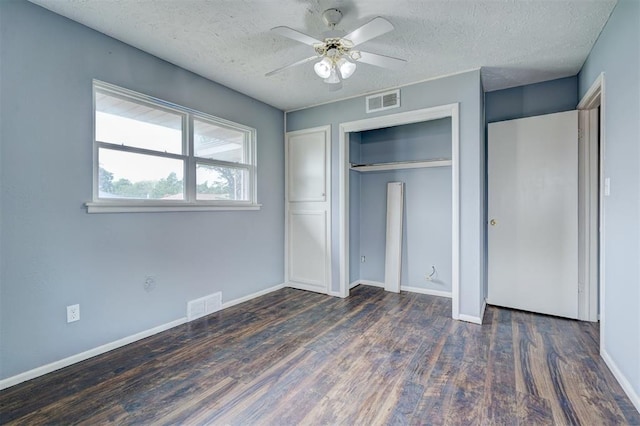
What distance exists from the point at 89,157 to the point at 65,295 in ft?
3.46

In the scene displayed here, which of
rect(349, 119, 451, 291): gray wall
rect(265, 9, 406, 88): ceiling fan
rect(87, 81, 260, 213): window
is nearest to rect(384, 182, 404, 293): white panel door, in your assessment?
rect(349, 119, 451, 291): gray wall

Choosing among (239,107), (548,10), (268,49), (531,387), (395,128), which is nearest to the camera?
(531,387)

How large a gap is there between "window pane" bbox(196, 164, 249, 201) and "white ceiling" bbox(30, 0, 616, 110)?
100 cm

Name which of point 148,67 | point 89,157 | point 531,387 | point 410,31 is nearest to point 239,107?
point 148,67

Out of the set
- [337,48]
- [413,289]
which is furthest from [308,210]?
[337,48]

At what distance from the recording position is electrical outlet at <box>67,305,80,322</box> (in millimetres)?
2225

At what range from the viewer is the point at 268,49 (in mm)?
2641

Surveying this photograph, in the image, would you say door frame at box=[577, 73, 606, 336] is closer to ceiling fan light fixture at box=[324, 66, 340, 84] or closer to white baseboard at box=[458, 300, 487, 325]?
white baseboard at box=[458, 300, 487, 325]

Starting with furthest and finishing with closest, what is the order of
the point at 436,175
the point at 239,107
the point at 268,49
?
1. the point at 436,175
2. the point at 239,107
3. the point at 268,49

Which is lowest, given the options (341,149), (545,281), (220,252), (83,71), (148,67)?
(545,281)

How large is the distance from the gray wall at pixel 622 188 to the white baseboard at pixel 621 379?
22 millimetres

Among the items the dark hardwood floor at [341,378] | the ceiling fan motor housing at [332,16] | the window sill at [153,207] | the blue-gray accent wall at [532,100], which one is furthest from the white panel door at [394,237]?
the ceiling fan motor housing at [332,16]

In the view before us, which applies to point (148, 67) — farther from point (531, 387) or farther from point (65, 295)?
point (531, 387)

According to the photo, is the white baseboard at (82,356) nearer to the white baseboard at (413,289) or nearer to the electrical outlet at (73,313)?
the electrical outlet at (73,313)
